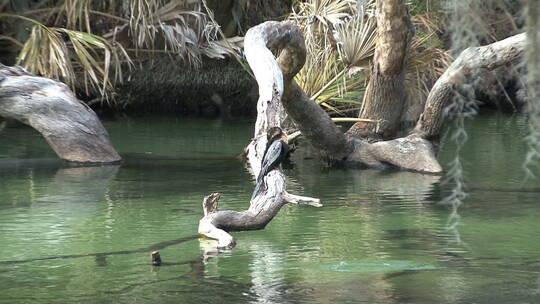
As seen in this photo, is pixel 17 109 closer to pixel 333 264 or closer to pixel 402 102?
pixel 402 102

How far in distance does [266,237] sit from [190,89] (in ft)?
36.2

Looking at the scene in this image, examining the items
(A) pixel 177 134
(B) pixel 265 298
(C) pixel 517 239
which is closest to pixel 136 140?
(A) pixel 177 134

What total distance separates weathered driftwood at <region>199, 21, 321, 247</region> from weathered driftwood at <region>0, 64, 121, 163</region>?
2.88 meters

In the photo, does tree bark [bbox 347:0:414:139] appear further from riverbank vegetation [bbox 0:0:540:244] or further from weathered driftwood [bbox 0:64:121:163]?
weathered driftwood [bbox 0:64:121:163]

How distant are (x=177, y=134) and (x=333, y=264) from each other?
8992mm

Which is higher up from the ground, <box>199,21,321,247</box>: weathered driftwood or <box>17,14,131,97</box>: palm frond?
<box>17,14,131,97</box>: palm frond

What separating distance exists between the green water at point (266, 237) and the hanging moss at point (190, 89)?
5.52 metres

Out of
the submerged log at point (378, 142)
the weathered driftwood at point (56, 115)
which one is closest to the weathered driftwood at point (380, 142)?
the submerged log at point (378, 142)

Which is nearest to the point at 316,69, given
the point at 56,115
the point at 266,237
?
the point at 56,115

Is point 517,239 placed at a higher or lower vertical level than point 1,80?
A: lower

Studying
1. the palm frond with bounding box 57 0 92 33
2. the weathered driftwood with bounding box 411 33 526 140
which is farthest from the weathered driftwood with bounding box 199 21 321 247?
the palm frond with bounding box 57 0 92 33

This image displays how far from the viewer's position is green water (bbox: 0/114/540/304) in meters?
5.83

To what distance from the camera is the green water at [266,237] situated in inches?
229

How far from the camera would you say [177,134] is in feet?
50.0
